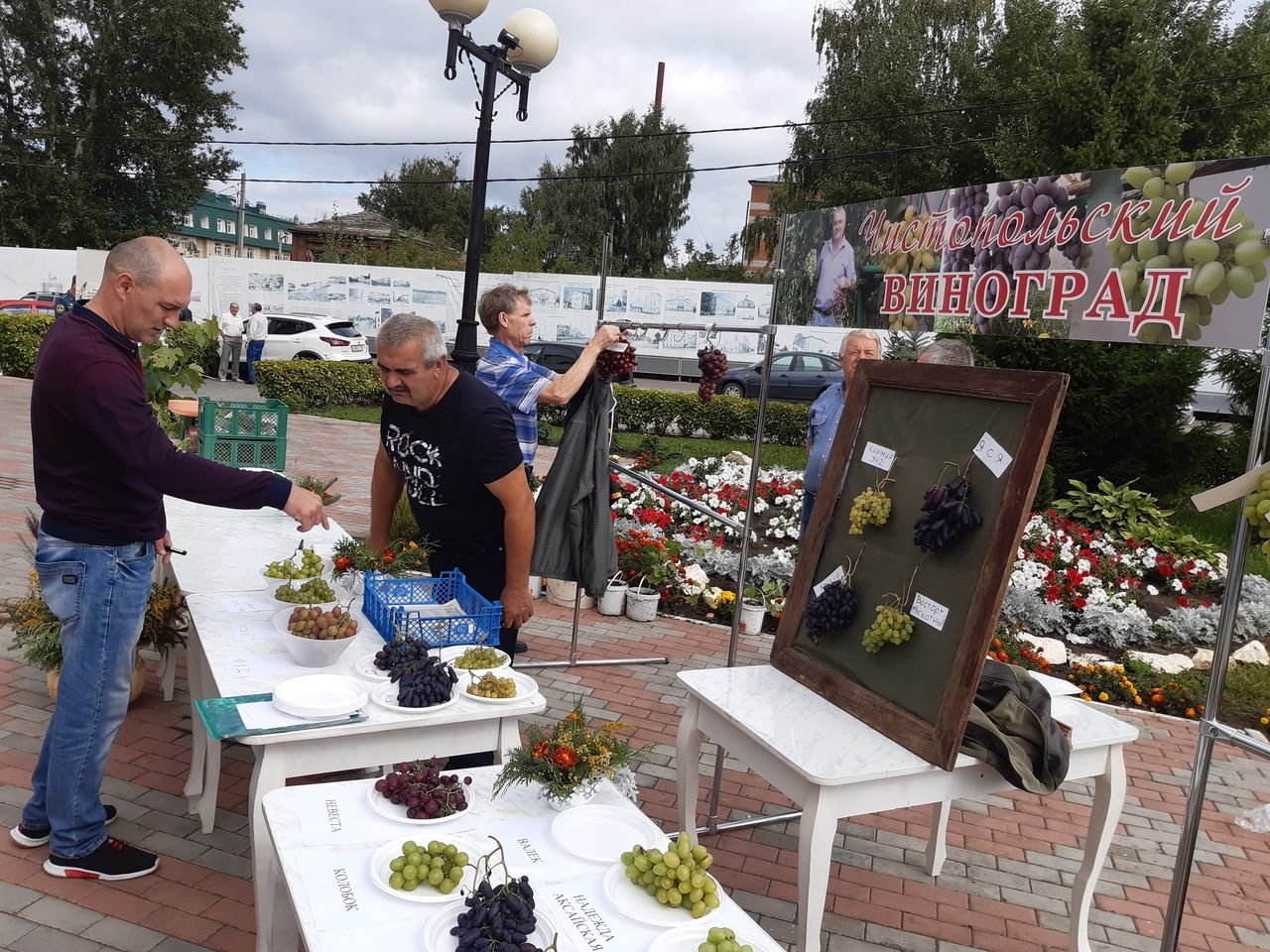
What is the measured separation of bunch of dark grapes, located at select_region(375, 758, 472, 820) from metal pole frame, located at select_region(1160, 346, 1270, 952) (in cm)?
195

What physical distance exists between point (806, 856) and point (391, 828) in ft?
3.69

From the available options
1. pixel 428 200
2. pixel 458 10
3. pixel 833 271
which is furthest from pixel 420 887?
pixel 428 200

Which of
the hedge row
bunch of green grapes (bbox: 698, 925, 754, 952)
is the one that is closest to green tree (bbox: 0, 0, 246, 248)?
the hedge row

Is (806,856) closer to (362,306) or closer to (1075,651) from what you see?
(1075,651)

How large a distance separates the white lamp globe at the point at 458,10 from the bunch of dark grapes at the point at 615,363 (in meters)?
3.79

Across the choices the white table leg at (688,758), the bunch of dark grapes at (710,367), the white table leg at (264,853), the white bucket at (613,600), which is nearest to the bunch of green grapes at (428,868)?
the white table leg at (264,853)

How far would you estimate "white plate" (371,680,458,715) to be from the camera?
7.97 ft

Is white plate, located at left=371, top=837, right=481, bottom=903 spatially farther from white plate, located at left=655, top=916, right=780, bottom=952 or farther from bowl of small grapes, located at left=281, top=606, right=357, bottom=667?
bowl of small grapes, located at left=281, top=606, right=357, bottom=667

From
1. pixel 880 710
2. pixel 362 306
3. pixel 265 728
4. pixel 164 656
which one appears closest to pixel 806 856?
pixel 880 710

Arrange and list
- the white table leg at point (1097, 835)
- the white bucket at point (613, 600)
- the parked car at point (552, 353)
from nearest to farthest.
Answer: the white table leg at point (1097, 835)
the white bucket at point (613, 600)
the parked car at point (552, 353)

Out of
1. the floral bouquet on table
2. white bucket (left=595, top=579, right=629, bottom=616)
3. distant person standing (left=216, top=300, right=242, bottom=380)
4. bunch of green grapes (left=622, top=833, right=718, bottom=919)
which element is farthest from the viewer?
distant person standing (left=216, top=300, right=242, bottom=380)

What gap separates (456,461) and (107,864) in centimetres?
180

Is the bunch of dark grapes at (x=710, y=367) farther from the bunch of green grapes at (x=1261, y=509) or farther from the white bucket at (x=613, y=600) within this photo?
the white bucket at (x=613, y=600)

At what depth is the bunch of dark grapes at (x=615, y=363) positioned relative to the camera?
440 centimetres
